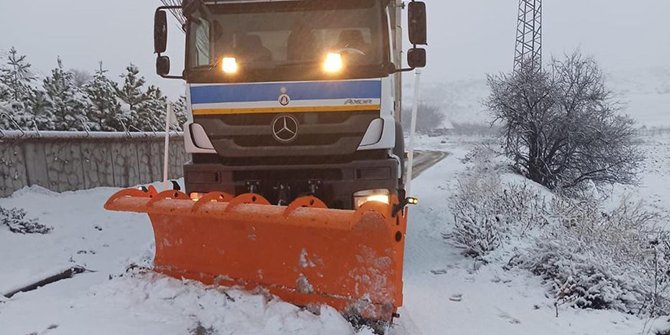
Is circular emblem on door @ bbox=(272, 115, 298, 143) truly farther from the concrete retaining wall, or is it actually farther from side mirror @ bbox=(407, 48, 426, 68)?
the concrete retaining wall

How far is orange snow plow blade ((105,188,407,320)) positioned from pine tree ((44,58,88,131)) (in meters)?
6.66

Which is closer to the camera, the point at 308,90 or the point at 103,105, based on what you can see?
the point at 308,90

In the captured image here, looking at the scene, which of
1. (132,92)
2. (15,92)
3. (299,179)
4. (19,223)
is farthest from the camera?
(132,92)

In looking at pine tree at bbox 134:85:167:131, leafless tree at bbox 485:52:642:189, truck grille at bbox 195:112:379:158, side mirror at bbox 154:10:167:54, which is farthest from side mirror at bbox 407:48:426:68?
leafless tree at bbox 485:52:642:189

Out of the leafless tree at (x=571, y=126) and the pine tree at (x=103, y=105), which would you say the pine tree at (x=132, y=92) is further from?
the leafless tree at (x=571, y=126)

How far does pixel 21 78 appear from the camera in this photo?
33.7 ft

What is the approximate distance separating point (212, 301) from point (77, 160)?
6.99m

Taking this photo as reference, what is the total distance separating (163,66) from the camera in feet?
17.1

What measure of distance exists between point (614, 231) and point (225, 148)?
4.89m

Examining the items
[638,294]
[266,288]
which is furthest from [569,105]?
[266,288]

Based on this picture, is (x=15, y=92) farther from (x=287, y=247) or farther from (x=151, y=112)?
(x=287, y=247)

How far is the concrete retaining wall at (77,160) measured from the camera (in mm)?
7958

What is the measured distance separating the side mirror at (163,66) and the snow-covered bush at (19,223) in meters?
3.46

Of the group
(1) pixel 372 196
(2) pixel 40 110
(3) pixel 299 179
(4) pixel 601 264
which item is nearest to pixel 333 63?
(3) pixel 299 179
